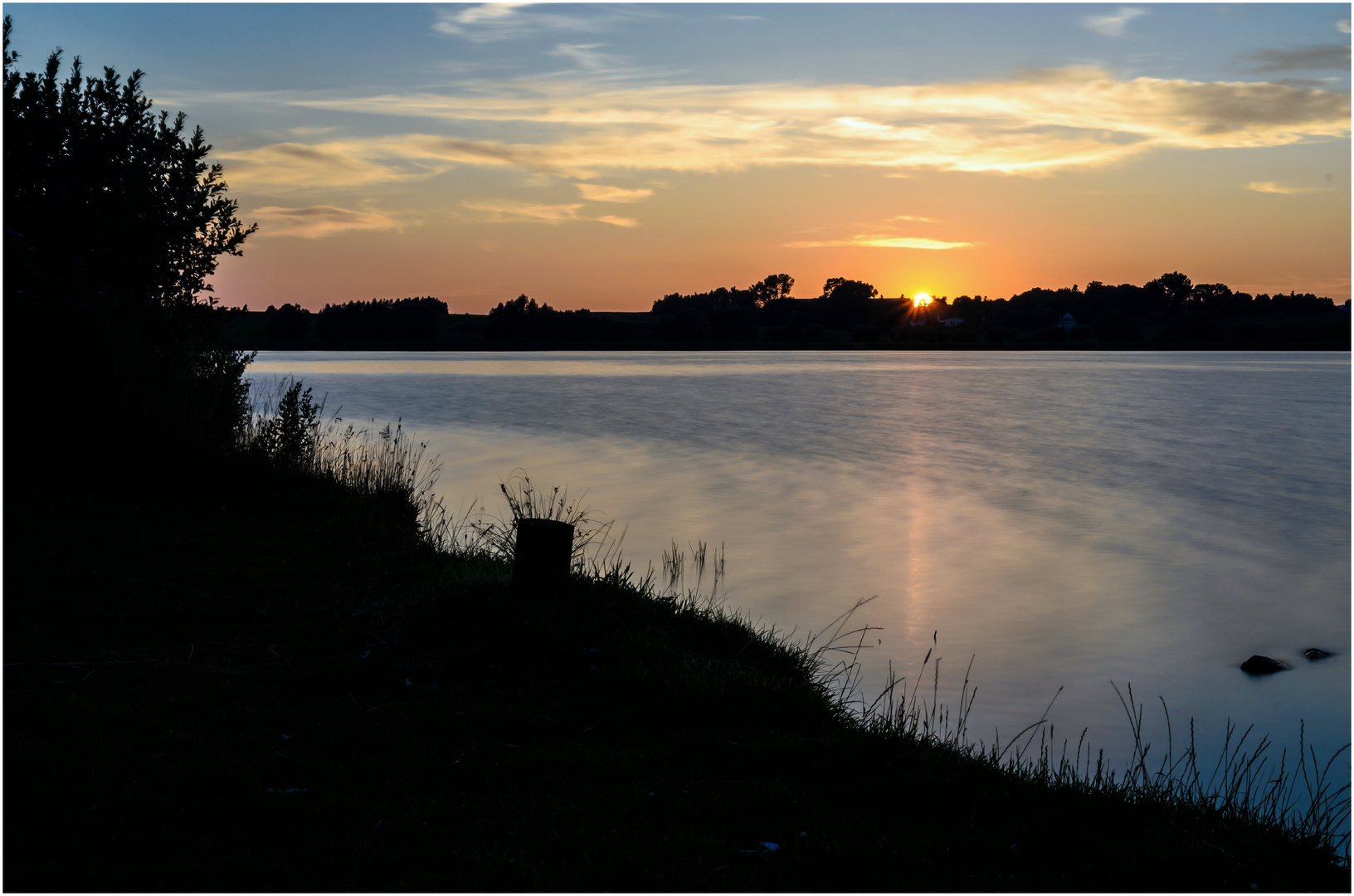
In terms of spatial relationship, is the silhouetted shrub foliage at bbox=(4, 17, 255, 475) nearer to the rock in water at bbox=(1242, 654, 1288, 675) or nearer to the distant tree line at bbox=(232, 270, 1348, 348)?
the rock in water at bbox=(1242, 654, 1288, 675)

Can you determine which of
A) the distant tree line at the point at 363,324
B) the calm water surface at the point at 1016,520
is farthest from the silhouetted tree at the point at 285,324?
the calm water surface at the point at 1016,520

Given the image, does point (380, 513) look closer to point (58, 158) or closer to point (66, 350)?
point (66, 350)

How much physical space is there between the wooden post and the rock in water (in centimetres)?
788

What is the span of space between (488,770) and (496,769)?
0.16 feet

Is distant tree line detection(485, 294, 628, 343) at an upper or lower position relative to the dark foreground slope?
upper

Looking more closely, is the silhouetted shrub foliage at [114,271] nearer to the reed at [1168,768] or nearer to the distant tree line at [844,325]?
the reed at [1168,768]

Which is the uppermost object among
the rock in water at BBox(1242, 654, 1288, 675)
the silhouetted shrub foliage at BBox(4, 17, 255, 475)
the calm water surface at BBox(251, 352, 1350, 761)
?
the silhouetted shrub foliage at BBox(4, 17, 255, 475)

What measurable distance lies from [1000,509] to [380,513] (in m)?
14.0

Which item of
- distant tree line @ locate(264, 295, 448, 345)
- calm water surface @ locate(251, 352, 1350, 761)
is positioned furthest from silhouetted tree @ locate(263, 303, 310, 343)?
calm water surface @ locate(251, 352, 1350, 761)

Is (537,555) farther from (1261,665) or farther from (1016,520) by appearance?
(1016,520)

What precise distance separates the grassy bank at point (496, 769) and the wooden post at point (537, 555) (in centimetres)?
17

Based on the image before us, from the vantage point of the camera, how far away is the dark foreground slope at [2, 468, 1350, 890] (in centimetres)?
488

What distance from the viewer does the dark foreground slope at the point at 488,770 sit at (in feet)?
16.0

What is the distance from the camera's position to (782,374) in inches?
3410
